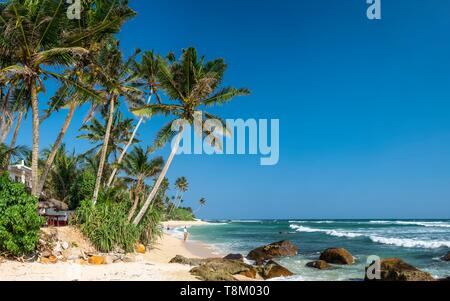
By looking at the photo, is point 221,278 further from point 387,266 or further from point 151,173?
point 151,173

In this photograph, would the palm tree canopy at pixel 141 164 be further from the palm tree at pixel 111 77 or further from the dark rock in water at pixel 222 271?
the dark rock in water at pixel 222 271

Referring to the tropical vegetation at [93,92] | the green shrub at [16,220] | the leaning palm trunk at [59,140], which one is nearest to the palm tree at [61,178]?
the tropical vegetation at [93,92]

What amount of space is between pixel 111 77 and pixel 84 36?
4314mm

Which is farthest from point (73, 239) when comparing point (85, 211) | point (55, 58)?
point (55, 58)

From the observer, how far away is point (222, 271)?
12.5 metres

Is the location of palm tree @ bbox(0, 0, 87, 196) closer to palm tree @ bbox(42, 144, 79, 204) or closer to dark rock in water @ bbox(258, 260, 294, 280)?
dark rock in water @ bbox(258, 260, 294, 280)

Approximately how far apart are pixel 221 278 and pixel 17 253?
694 cm

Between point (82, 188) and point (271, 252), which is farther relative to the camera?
point (82, 188)

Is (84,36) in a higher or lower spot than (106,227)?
higher

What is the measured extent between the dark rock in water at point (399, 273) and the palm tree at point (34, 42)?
1536 centimetres

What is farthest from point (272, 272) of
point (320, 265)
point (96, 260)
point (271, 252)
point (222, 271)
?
point (271, 252)

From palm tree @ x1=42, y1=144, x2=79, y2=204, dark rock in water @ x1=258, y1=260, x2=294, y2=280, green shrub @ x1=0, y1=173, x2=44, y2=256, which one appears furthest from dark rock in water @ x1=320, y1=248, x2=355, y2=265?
palm tree @ x1=42, y1=144, x2=79, y2=204

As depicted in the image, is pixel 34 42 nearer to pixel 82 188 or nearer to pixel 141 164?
pixel 141 164

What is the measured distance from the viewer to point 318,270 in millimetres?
18344
